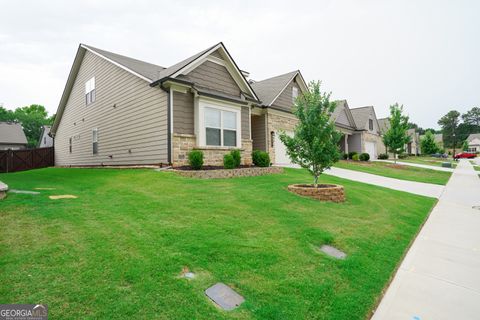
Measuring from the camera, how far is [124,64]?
41.0ft

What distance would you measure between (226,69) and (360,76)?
17.9 meters

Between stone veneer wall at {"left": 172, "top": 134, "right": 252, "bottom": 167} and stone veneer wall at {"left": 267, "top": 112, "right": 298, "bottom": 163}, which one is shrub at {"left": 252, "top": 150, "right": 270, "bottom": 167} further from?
stone veneer wall at {"left": 267, "top": 112, "right": 298, "bottom": 163}

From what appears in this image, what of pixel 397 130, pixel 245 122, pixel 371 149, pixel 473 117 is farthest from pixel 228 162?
pixel 473 117

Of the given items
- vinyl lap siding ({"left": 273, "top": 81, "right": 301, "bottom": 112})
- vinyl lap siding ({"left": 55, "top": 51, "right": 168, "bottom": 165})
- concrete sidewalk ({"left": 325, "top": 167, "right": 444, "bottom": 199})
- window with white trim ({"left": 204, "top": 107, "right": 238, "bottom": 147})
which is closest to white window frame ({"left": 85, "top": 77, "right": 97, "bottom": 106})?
vinyl lap siding ({"left": 55, "top": 51, "right": 168, "bottom": 165})

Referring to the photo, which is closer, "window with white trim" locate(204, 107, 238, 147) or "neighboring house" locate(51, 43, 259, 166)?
"neighboring house" locate(51, 43, 259, 166)

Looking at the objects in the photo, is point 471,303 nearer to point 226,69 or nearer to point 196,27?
point 226,69

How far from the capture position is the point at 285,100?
18.0 metres

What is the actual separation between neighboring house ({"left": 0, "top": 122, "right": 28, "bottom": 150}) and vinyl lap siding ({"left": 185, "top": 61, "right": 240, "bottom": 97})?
34.0 meters

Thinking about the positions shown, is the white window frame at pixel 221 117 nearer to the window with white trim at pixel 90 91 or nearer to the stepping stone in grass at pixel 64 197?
the stepping stone in grass at pixel 64 197

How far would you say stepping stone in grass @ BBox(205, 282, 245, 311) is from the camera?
2.46 m

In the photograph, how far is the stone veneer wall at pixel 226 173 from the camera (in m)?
9.02

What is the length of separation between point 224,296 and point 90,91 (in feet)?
57.9

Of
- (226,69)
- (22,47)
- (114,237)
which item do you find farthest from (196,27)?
(114,237)

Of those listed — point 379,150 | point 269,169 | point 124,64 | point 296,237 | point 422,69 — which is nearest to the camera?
point 296,237
